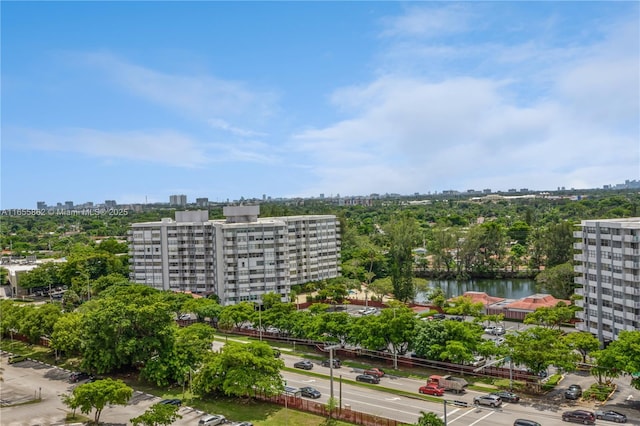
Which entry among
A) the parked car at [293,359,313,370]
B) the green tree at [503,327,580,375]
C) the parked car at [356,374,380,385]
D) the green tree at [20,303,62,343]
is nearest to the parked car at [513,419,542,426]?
the green tree at [503,327,580,375]

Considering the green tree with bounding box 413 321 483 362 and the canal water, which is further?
the canal water

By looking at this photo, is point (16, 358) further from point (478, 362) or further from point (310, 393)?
point (478, 362)

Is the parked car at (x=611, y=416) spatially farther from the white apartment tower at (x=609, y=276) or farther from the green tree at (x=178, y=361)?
the green tree at (x=178, y=361)

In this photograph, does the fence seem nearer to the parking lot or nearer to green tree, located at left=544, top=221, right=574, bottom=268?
the parking lot

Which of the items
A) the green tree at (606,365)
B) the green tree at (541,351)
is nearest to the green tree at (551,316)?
the green tree at (541,351)

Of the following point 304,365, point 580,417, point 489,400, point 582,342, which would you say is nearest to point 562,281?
point 582,342

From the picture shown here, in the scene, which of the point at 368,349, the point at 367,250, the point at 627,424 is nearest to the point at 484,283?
the point at 367,250
